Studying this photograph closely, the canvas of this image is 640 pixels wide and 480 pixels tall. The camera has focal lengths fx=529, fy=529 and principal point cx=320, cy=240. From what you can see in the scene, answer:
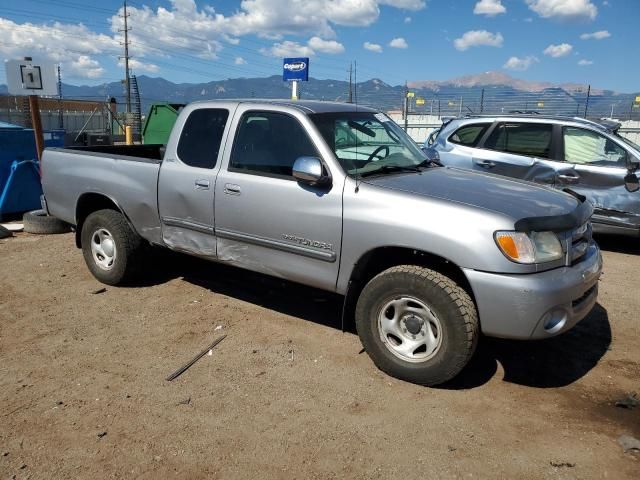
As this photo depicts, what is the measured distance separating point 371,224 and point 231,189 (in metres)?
1.31

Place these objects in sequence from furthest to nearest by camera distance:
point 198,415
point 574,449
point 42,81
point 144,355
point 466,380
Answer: point 42,81 → point 144,355 → point 466,380 → point 198,415 → point 574,449

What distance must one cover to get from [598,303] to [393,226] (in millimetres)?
2933

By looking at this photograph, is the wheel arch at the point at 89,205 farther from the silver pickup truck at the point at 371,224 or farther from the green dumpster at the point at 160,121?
the green dumpster at the point at 160,121

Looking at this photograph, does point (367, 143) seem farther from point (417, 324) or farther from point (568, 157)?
point (568, 157)

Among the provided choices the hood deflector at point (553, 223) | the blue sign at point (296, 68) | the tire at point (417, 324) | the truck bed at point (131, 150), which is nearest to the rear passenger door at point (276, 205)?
the tire at point (417, 324)

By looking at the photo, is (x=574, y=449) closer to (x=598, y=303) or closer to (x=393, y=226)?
(x=393, y=226)

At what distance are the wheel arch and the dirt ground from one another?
0.82 m

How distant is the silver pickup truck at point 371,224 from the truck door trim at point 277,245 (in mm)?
11

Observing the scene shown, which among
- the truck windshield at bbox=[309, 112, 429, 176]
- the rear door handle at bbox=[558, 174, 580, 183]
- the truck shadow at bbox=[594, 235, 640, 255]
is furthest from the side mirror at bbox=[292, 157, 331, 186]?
the truck shadow at bbox=[594, 235, 640, 255]

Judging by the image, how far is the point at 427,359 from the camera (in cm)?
349

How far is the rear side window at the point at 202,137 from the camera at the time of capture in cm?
450

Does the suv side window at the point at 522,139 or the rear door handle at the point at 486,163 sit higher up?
the suv side window at the point at 522,139

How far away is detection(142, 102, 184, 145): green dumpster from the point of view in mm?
15094

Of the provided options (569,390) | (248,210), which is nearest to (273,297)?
(248,210)
